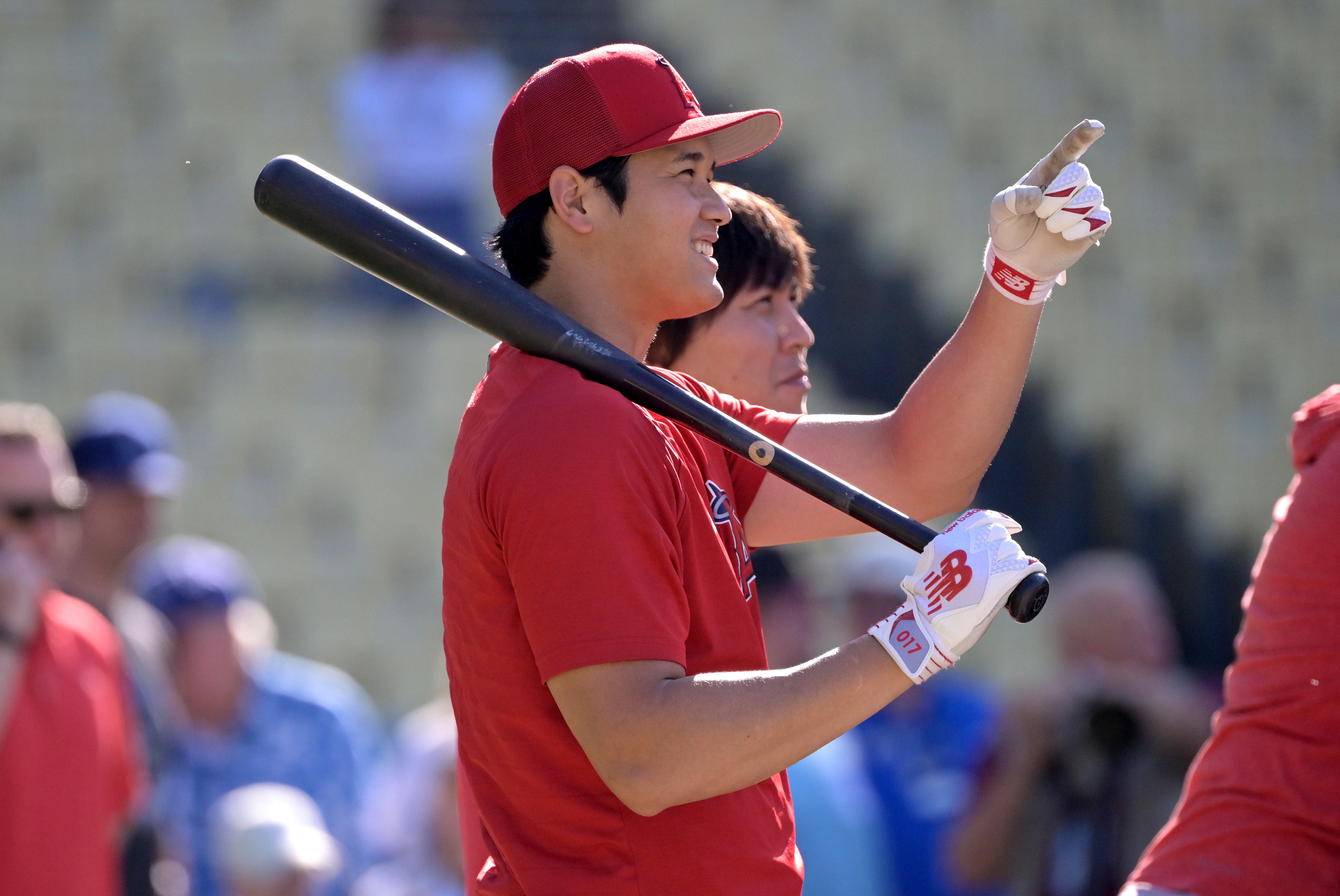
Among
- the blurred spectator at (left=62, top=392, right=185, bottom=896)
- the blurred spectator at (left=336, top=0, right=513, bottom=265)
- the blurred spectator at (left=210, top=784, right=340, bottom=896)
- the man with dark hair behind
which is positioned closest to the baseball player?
the man with dark hair behind

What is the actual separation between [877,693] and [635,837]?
32cm

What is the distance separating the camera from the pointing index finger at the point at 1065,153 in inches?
80.7

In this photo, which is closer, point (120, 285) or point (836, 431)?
point (836, 431)

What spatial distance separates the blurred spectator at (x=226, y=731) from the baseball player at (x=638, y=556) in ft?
9.19

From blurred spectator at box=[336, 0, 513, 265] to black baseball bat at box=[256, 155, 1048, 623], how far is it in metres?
4.51

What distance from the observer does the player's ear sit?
1961mm

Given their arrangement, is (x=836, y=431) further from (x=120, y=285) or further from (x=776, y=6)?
(x=776, y=6)

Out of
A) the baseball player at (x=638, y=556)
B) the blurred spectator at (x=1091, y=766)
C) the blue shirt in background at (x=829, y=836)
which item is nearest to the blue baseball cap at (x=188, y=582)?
the blue shirt in background at (x=829, y=836)

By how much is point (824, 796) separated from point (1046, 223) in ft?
6.86

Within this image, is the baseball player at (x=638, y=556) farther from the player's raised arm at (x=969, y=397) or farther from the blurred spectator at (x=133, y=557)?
the blurred spectator at (x=133, y=557)

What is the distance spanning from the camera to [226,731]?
182 inches

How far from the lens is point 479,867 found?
2186 millimetres

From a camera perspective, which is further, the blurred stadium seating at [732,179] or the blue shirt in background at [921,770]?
the blurred stadium seating at [732,179]

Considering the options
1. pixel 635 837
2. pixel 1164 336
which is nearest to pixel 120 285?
pixel 1164 336
